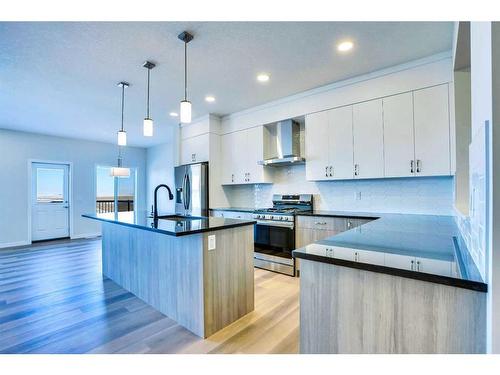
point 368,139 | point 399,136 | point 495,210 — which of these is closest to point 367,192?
point 368,139

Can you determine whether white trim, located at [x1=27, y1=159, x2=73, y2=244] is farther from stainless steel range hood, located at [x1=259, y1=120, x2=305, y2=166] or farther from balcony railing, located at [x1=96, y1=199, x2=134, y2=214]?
stainless steel range hood, located at [x1=259, y1=120, x2=305, y2=166]

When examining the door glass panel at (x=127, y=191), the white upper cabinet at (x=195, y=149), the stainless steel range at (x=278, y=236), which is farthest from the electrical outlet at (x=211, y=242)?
the door glass panel at (x=127, y=191)

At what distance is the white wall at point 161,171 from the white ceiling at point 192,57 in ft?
9.94

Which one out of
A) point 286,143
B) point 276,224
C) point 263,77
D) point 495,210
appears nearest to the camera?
point 495,210

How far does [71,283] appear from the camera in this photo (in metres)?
3.33

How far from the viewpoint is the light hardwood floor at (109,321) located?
6.44ft

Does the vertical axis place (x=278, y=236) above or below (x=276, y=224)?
below

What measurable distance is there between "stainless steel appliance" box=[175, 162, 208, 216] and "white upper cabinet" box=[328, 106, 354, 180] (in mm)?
2338

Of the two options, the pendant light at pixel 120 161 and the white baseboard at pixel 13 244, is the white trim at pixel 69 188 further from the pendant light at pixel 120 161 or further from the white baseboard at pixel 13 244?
the pendant light at pixel 120 161

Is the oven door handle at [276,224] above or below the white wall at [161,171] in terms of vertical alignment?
below

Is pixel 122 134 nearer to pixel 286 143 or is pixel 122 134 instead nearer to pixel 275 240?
pixel 286 143

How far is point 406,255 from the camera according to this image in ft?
3.98

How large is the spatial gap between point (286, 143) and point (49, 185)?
6.01m

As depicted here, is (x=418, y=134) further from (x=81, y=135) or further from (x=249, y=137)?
(x=81, y=135)
